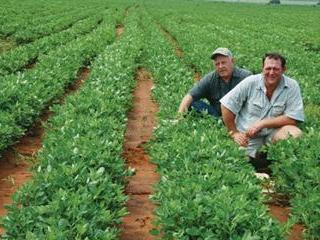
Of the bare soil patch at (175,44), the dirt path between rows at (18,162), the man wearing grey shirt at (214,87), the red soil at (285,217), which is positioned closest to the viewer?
the red soil at (285,217)

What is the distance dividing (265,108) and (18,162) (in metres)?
3.18

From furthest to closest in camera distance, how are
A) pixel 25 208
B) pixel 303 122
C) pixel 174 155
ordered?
pixel 303 122, pixel 174 155, pixel 25 208

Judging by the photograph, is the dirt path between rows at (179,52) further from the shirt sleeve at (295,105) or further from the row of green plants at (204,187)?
the row of green plants at (204,187)

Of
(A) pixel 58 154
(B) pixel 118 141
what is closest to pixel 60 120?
(B) pixel 118 141

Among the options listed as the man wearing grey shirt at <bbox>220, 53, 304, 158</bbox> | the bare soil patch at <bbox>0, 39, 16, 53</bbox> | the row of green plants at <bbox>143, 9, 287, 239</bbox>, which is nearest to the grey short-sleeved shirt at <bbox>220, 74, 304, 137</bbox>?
the man wearing grey shirt at <bbox>220, 53, 304, 158</bbox>

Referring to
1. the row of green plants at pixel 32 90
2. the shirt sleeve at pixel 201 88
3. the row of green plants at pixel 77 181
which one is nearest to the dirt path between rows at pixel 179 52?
the row of green plants at pixel 32 90

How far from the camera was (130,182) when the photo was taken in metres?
6.61

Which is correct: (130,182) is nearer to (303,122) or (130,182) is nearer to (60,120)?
(60,120)

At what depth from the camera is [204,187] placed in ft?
16.1

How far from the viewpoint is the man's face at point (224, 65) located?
7.39 meters

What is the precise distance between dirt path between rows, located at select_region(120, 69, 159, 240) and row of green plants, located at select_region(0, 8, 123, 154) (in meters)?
1.42

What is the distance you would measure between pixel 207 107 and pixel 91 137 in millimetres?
2222

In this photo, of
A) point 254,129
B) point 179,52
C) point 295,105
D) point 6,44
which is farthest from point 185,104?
point 6,44

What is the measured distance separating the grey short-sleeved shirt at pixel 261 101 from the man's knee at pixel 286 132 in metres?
0.15
